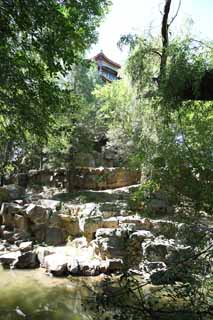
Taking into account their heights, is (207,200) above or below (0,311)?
above

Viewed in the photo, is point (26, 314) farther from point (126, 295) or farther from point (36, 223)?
point (36, 223)

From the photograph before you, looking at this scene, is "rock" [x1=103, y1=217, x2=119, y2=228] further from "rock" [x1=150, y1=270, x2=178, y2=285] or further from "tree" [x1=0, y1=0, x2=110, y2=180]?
"rock" [x1=150, y1=270, x2=178, y2=285]

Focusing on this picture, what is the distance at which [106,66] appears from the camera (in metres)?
37.4

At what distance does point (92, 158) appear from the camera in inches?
945

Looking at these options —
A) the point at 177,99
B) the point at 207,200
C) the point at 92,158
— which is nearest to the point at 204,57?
the point at 177,99

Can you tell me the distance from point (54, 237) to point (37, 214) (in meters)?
1.32

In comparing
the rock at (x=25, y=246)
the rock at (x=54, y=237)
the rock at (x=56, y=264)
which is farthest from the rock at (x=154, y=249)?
the rock at (x=54, y=237)

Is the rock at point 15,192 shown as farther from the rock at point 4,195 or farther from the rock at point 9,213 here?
the rock at point 9,213

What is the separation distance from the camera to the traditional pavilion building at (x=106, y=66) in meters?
36.2

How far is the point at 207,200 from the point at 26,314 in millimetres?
5268

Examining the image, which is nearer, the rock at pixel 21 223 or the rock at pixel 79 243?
the rock at pixel 79 243

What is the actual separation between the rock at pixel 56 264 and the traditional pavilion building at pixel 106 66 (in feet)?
88.3

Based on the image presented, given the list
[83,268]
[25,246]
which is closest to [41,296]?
[83,268]

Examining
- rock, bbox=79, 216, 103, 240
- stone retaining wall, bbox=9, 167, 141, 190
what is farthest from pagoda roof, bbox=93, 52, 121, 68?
rock, bbox=79, 216, 103, 240
